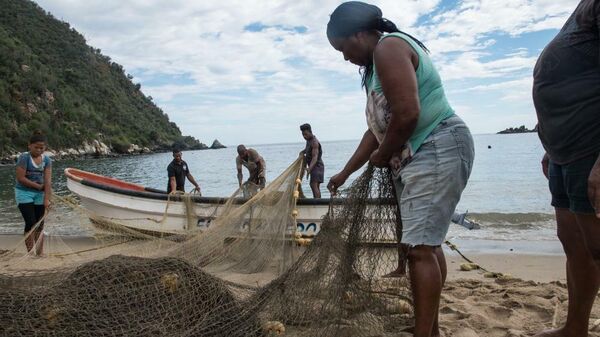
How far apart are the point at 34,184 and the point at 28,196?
9.8 inches

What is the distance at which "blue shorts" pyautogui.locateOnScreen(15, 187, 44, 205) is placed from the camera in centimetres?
684

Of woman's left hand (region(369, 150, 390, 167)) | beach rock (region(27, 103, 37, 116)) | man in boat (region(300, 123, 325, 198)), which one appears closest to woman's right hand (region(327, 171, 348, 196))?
woman's left hand (region(369, 150, 390, 167))

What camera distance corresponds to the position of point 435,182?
241cm

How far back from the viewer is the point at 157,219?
27.9 ft

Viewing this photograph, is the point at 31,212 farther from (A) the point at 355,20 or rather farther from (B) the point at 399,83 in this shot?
(B) the point at 399,83

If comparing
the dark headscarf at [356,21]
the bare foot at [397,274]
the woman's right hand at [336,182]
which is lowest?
the bare foot at [397,274]

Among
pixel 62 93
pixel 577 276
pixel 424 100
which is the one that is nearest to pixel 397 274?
pixel 577 276

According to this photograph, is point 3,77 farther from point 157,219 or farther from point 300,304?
point 300,304

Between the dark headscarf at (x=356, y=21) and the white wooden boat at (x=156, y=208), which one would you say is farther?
the white wooden boat at (x=156, y=208)

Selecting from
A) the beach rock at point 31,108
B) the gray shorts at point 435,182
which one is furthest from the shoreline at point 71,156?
the gray shorts at point 435,182

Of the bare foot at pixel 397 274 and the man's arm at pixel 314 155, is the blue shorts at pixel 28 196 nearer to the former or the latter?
the man's arm at pixel 314 155

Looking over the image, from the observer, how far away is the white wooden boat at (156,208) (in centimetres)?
738

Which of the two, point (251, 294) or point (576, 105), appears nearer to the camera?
point (576, 105)

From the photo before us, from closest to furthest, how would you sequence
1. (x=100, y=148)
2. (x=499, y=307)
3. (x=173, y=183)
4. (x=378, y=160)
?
(x=378, y=160) → (x=499, y=307) → (x=173, y=183) → (x=100, y=148)
